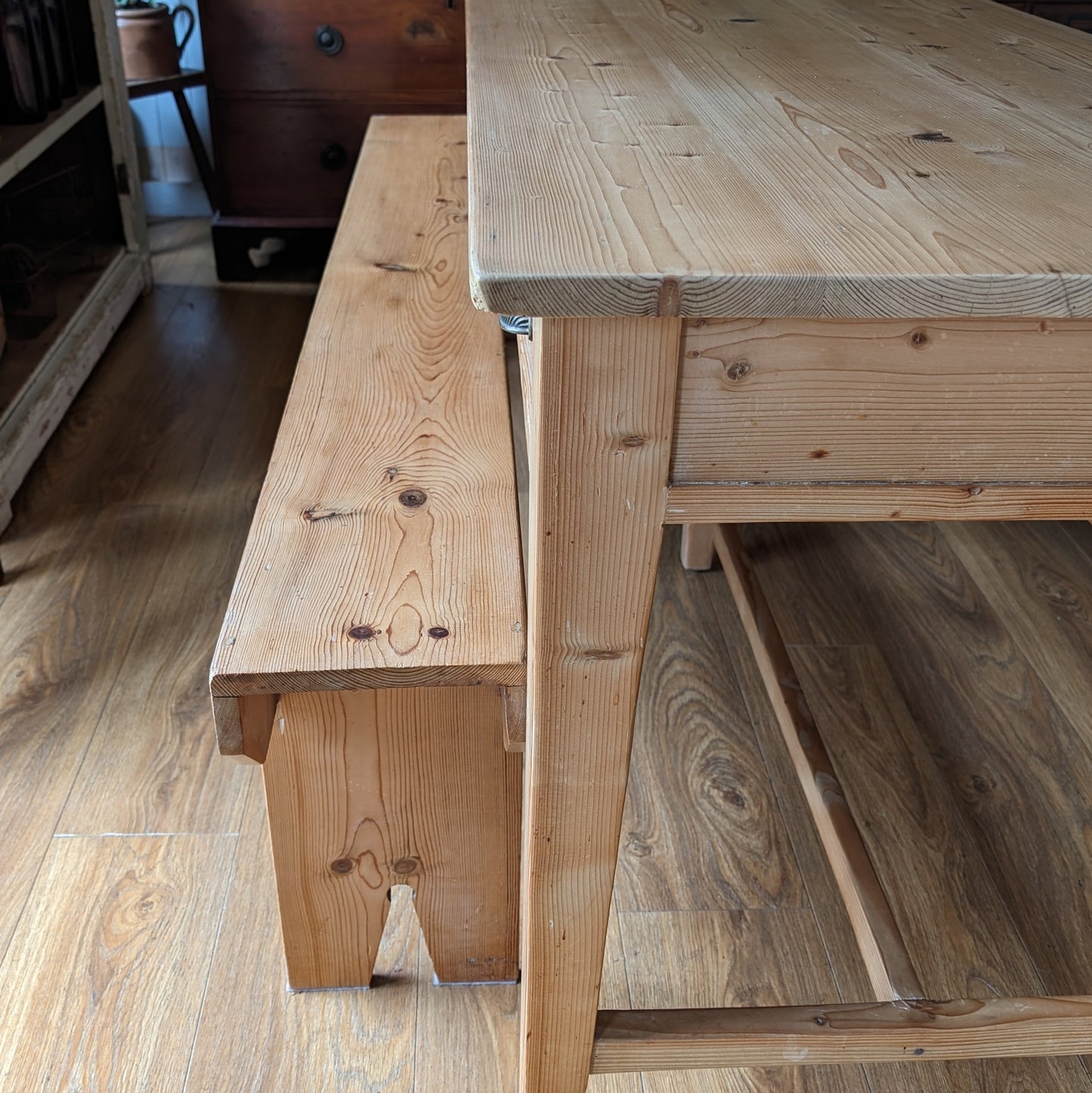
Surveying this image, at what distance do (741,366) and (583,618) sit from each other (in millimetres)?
172

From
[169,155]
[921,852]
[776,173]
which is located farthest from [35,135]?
[921,852]

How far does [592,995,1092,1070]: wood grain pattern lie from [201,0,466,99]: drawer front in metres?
2.19

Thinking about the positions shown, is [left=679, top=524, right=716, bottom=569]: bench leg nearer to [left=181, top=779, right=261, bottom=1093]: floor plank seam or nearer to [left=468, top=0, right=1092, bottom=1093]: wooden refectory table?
[left=181, top=779, right=261, bottom=1093]: floor plank seam

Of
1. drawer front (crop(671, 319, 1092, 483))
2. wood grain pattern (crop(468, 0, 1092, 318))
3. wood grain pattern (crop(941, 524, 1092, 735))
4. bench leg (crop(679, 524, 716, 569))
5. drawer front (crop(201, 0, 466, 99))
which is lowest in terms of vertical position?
wood grain pattern (crop(941, 524, 1092, 735))

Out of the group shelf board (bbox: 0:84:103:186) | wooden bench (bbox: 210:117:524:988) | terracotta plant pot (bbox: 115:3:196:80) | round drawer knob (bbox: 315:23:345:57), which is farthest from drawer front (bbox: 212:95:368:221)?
wooden bench (bbox: 210:117:524:988)

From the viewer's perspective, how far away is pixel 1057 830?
1.25m

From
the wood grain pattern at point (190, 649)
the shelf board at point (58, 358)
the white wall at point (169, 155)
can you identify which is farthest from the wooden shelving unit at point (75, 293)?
the white wall at point (169, 155)

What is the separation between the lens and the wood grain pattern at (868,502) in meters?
0.61

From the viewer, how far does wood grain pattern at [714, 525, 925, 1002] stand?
0.92 m

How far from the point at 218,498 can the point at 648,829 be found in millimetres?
975

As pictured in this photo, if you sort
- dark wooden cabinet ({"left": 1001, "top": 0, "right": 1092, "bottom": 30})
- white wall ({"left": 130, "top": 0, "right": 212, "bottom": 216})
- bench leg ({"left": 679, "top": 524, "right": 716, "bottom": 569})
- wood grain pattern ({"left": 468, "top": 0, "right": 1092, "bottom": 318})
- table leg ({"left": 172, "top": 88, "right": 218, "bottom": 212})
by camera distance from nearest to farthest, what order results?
1. wood grain pattern ({"left": 468, "top": 0, "right": 1092, "bottom": 318})
2. bench leg ({"left": 679, "top": 524, "right": 716, "bottom": 569})
3. dark wooden cabinet ({"left": 1001, "top": 0, "right": 1092, "bottom": 30})
4. table leg ({"left": 172, "top": 88, "right": 218, "bottom": 212})
5. white wall ({"left": 130, "top": 0, "right": 212, "bottom": 216})

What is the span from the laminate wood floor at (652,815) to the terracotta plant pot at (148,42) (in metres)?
1.21

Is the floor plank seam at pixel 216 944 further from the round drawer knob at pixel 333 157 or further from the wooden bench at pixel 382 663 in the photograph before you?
the round drawer knob at pixel 333 157

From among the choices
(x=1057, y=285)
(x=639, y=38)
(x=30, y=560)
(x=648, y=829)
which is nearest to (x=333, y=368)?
(x=639, y=38)
